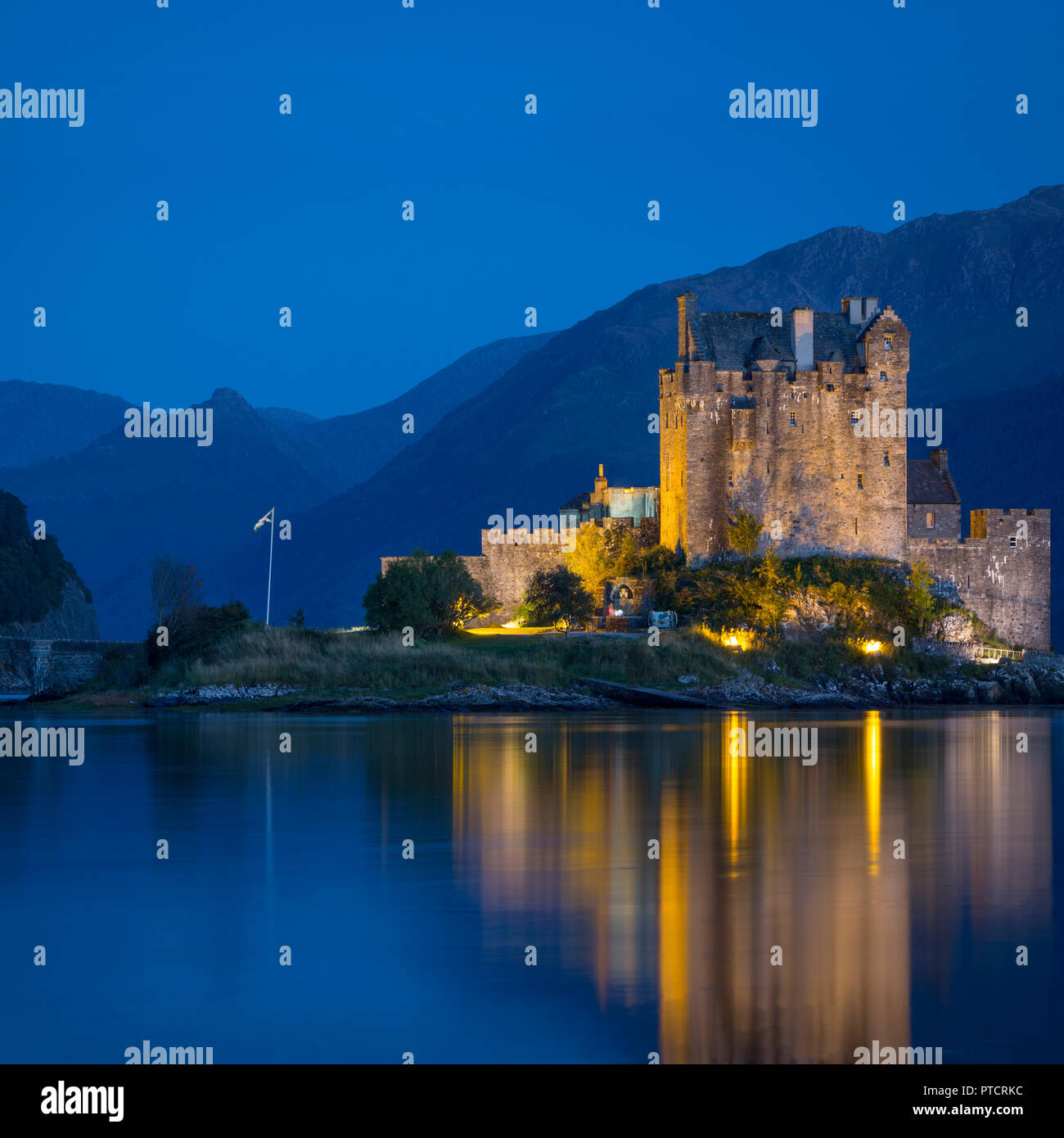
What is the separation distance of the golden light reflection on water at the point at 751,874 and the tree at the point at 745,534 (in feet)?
112

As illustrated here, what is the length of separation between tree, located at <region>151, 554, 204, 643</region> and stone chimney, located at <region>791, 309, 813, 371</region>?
28424 mm

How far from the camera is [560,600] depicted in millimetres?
74188

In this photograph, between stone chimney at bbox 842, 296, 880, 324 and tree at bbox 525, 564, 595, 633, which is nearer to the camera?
tree at bbox 525, 564, 595, 633

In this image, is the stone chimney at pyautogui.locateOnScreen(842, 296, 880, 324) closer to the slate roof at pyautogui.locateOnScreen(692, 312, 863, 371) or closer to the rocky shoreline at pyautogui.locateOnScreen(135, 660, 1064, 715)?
the slate roof at pyautogui.locateOnScreen(692, 312, 863, 371)

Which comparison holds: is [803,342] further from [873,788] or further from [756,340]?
[873,788]

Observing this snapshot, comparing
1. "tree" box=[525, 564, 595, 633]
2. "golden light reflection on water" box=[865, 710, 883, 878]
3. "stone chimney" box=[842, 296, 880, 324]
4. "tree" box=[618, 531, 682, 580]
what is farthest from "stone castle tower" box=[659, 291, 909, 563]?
"golden light reflection on water" box=[865, 710, 883, 878]

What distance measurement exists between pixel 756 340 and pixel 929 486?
11.8m

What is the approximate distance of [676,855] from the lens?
69.2 feet

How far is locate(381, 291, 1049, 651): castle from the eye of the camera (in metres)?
74.6

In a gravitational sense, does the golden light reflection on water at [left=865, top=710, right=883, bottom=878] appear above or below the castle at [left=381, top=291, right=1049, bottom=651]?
below

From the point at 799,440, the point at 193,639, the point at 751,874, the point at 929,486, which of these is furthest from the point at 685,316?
the point at 751,874

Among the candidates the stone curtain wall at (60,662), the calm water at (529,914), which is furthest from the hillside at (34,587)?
the calm water at (529,914)

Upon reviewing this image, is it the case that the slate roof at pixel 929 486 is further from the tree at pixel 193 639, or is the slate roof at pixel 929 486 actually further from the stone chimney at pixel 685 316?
the tree at pixel 193 639

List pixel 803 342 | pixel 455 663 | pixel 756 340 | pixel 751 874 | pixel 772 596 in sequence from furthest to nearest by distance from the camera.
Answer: pixel 803 342 → pixel 756 340 → pixel 772 596 → pixel 455 663 → pixel 751 874
